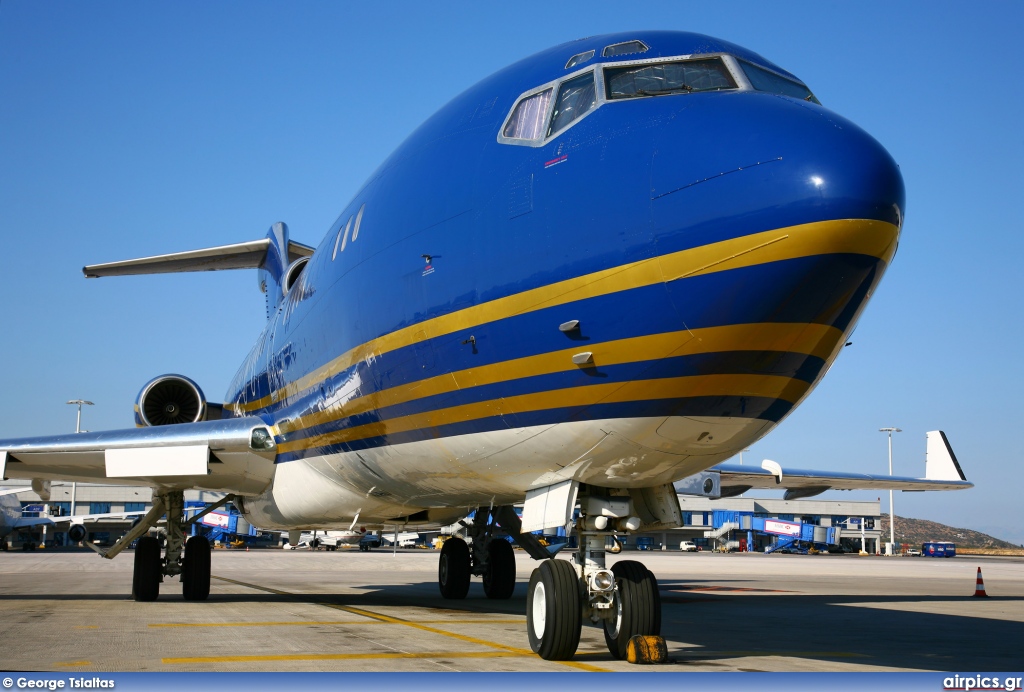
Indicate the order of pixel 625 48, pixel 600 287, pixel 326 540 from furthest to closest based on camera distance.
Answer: pixel 326 540 < pixel 625 48 < pixel 600 287

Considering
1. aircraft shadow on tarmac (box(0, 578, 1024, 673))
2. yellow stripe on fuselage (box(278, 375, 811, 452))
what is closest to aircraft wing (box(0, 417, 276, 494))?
aircraft shadow on tarmac (box(0, 578, 1024, 673))

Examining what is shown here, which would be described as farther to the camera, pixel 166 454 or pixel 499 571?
pixel 499 571

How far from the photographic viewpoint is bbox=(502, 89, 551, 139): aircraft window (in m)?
7.81

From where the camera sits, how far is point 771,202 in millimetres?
6055

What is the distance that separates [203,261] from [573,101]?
634 inches

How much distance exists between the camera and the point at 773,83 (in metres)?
7.67

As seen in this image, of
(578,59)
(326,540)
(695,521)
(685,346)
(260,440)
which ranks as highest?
(578,59)

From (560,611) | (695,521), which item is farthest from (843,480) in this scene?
(695,521)

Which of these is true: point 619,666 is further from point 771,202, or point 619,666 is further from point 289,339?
point 289,339

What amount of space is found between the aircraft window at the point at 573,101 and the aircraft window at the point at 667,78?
5.6 inches

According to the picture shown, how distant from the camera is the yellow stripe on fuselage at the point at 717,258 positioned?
599cm

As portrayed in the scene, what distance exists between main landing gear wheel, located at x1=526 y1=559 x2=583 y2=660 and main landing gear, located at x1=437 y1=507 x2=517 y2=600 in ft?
30.9

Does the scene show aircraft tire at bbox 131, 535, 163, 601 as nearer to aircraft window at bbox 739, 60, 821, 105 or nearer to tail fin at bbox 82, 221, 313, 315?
tail fin at bbox 82, 221, 313, 315

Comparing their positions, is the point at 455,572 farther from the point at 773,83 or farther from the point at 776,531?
the point at 776,531
